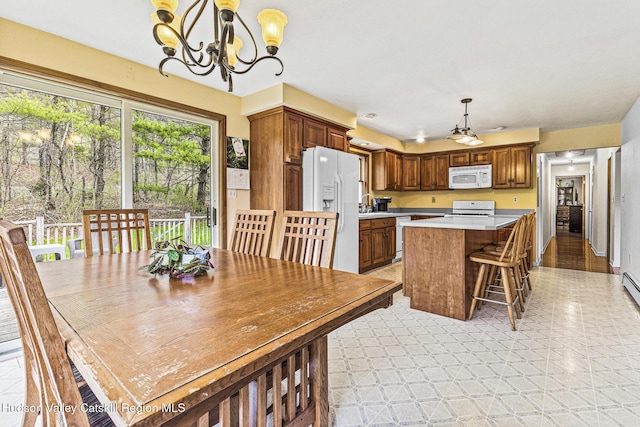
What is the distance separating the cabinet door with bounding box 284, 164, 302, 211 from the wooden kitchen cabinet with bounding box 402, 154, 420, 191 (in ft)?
10.7

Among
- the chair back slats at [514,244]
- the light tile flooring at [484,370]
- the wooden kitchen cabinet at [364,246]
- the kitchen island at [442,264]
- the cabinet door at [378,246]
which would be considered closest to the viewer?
the light tile flooring at [484,370]

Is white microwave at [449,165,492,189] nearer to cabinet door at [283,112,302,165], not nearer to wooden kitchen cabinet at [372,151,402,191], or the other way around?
wooden kitchen cabinet at [372,151,402,191]

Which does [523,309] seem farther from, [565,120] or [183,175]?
[183,175]

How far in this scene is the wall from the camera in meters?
3.43

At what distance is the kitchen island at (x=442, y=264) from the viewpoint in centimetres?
275

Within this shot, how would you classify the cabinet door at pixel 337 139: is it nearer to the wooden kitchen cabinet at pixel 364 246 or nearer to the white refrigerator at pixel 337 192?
the white refrigerator at pixel 337 192

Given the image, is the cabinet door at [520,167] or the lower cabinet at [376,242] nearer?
the lower cabinet at [376,242]

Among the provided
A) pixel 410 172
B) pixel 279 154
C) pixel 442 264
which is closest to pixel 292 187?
pixel 279 154

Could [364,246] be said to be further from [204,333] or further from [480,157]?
[204,333]

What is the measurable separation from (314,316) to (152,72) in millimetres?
3005

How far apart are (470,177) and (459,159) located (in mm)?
449

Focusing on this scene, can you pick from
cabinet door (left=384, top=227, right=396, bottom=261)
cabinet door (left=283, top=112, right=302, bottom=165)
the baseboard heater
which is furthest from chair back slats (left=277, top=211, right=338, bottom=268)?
the baseboard heater

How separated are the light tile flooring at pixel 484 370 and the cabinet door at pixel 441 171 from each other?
3.24 meters

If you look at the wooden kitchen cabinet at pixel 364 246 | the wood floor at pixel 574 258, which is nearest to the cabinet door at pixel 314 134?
the wooden kitchen cabinet at pixel 364 246
